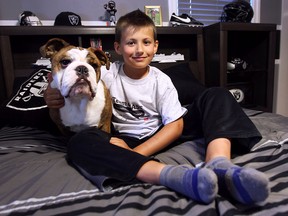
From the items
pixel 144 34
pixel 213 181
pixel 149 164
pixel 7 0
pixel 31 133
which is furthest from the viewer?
pixel 7 0

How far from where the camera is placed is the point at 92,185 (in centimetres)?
64

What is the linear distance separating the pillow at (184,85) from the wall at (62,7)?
0.75m

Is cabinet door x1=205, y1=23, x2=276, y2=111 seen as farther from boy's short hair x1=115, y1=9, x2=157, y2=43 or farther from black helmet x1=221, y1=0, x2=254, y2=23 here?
boy's short hair x1=115, y1=9, x2=157, y2=43

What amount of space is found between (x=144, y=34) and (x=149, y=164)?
0.58m

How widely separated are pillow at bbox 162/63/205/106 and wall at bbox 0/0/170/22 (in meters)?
0.75

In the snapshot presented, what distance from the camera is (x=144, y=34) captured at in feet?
3.20

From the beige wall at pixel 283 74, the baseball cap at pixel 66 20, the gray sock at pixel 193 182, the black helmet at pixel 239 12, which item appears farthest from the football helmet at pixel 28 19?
the beige wall at pixel 283 74

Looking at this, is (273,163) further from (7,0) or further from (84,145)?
(7,0)

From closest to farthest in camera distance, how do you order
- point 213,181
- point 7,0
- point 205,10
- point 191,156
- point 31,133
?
1. point 213,181
2. point 191,156
3. point 31,133
4. point 7,0
5. point 205,10

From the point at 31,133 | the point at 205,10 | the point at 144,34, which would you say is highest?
the point at 205,10

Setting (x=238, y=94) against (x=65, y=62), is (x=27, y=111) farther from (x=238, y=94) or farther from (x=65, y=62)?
(x=238, y=94)

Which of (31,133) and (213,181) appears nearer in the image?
(213,181)

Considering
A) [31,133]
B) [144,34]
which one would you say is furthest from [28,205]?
[144,34]

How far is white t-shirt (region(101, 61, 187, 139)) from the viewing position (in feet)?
3.22
